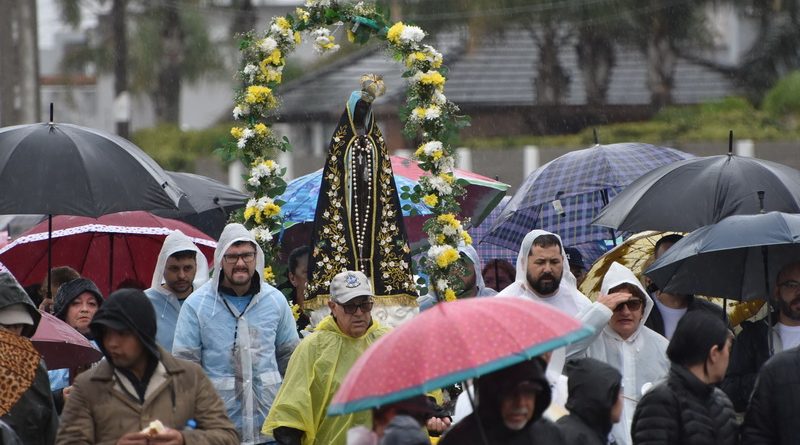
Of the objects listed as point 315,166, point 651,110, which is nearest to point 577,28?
point 651,110

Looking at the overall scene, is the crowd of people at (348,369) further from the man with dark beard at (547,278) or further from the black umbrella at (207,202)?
the black umbrella at (207,202)

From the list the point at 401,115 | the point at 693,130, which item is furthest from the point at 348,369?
the point at 693,130

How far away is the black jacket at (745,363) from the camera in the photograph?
873cm

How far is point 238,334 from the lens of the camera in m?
9.30

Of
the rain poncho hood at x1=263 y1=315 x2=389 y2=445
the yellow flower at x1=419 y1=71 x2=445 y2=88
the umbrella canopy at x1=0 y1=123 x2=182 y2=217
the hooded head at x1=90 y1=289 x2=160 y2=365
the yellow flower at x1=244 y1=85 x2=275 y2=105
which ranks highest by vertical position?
the yellow flower at x1=419 y1=71 x2=445 y2=88

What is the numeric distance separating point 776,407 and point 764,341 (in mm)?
1717

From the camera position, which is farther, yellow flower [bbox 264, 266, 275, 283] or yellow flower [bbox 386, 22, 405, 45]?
yellow flower [bbox 386, 22, 405, 45]

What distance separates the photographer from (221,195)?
1366cm

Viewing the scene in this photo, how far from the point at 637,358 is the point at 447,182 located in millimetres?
2777

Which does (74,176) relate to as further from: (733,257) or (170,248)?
(733,257)

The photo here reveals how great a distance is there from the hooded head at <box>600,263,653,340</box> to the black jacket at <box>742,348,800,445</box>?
1788 mm

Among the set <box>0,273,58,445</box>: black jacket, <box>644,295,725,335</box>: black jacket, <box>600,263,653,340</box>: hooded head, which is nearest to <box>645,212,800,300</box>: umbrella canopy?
<box>600,263,653,340</box>: hooded head

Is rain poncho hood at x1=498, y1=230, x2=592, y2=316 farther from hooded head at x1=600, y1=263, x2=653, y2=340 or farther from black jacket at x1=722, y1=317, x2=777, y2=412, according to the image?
black jacket at x1=722, y1=317, x2=777, y2=412

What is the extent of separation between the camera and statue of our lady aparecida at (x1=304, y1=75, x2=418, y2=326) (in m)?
10.7
